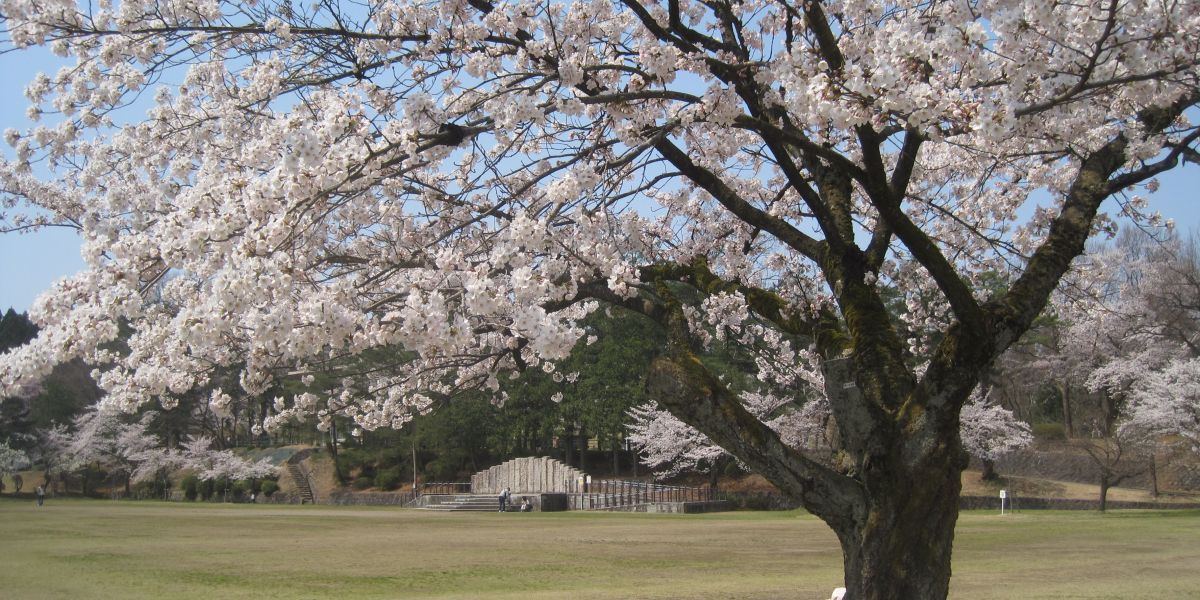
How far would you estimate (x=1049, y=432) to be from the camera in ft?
126

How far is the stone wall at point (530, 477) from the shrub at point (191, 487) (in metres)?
14.7

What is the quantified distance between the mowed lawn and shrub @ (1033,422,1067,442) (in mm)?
18165

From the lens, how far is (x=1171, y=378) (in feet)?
81.8

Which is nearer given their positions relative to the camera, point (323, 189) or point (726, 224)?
point (323, 189)

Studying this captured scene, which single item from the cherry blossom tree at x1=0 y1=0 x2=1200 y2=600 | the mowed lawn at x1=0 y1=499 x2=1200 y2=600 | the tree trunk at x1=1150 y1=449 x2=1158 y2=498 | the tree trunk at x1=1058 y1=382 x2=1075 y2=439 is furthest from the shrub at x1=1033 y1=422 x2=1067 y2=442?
the cherry blossom tree at x1=0 y1=0 x2=1200 y2=600

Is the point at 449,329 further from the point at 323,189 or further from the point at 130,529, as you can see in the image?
the point at 130,529

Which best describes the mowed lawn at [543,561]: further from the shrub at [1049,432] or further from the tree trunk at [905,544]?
the shrub at [1049,432]

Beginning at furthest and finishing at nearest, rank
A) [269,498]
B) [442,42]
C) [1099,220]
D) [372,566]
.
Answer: [269,498], [372,566], [1099,220], [442,42]

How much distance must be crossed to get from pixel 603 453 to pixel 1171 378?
2534 cm

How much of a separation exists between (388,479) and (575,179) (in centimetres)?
3909

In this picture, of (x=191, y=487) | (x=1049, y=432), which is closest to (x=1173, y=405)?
(x=1049, y=432)

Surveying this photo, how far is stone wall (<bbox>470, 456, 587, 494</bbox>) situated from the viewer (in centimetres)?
3519

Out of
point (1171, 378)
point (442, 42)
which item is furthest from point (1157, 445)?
point (442, 42)

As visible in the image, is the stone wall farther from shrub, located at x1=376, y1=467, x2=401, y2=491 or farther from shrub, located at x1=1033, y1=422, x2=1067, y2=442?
shrub, located at x1=1033, y1=422, x2=1067, y2=442
